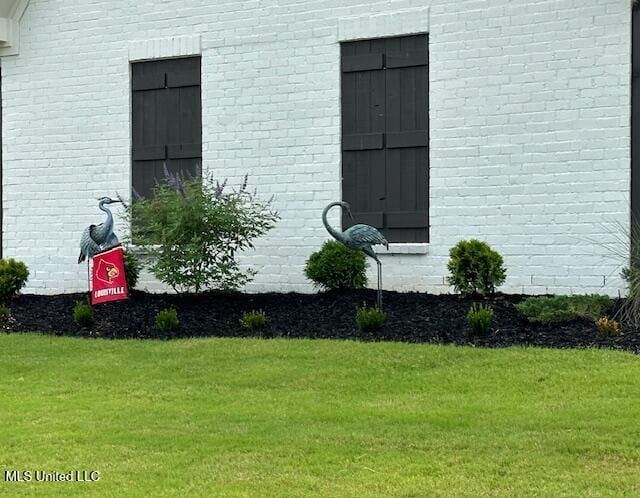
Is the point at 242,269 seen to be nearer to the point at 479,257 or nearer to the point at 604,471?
the point at 479,257

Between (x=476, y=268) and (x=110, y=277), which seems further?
(x=476, y=268)

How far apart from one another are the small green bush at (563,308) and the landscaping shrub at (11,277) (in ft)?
22.5

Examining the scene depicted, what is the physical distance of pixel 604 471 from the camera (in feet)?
18.1

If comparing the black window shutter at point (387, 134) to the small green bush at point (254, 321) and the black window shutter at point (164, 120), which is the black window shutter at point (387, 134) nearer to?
the black window shutter at point (164, 120)

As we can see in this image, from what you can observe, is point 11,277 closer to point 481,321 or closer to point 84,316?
point 84,316

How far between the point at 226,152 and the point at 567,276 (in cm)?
487

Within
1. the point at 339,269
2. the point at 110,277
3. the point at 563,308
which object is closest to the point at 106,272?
the point at 110,277

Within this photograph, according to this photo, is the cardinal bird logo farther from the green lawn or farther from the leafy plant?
the green lawn

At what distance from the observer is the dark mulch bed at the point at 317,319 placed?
9.50 meters

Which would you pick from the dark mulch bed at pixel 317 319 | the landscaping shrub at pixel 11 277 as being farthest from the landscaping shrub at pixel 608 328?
the landscaping shrub at pixel 11 277

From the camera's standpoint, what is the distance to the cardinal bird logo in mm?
10758

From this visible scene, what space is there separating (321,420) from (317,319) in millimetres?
4014

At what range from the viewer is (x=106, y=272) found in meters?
10.8

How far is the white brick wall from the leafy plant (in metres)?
1.15
